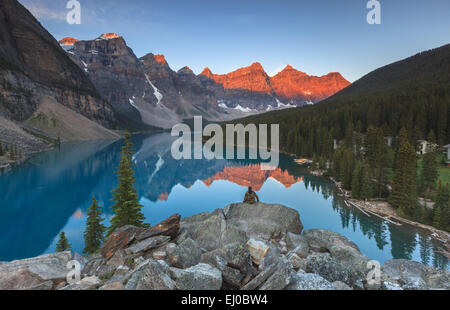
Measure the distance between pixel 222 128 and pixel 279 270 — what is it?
14145 cm

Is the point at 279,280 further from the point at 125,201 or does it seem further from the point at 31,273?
the point at 125,201

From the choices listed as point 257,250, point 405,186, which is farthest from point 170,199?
point 405,186

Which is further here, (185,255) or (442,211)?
(442,211)

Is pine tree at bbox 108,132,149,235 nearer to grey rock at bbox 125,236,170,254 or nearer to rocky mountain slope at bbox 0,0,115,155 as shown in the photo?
grey rock at bbox 125,236,170,254

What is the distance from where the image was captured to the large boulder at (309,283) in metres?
6.66

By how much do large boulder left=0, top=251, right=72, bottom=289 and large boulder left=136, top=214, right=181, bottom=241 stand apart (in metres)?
3.33

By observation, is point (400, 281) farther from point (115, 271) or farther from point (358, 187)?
point (358, 187)

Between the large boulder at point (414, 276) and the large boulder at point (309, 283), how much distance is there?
8.59ft

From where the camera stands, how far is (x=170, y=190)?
4869 cm

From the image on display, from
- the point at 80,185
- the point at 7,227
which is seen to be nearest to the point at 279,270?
the point at 7,227

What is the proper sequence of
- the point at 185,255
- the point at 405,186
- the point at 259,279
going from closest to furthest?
the point at 259,279, the point at 185,255, the point at 405,186

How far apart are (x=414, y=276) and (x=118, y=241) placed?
13411 millimetres

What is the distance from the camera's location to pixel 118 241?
1135 cm

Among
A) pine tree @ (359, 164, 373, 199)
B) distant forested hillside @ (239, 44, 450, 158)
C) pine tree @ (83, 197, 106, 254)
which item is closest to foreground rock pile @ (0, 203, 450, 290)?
pine tree @ (83, 197, 106, 254)
